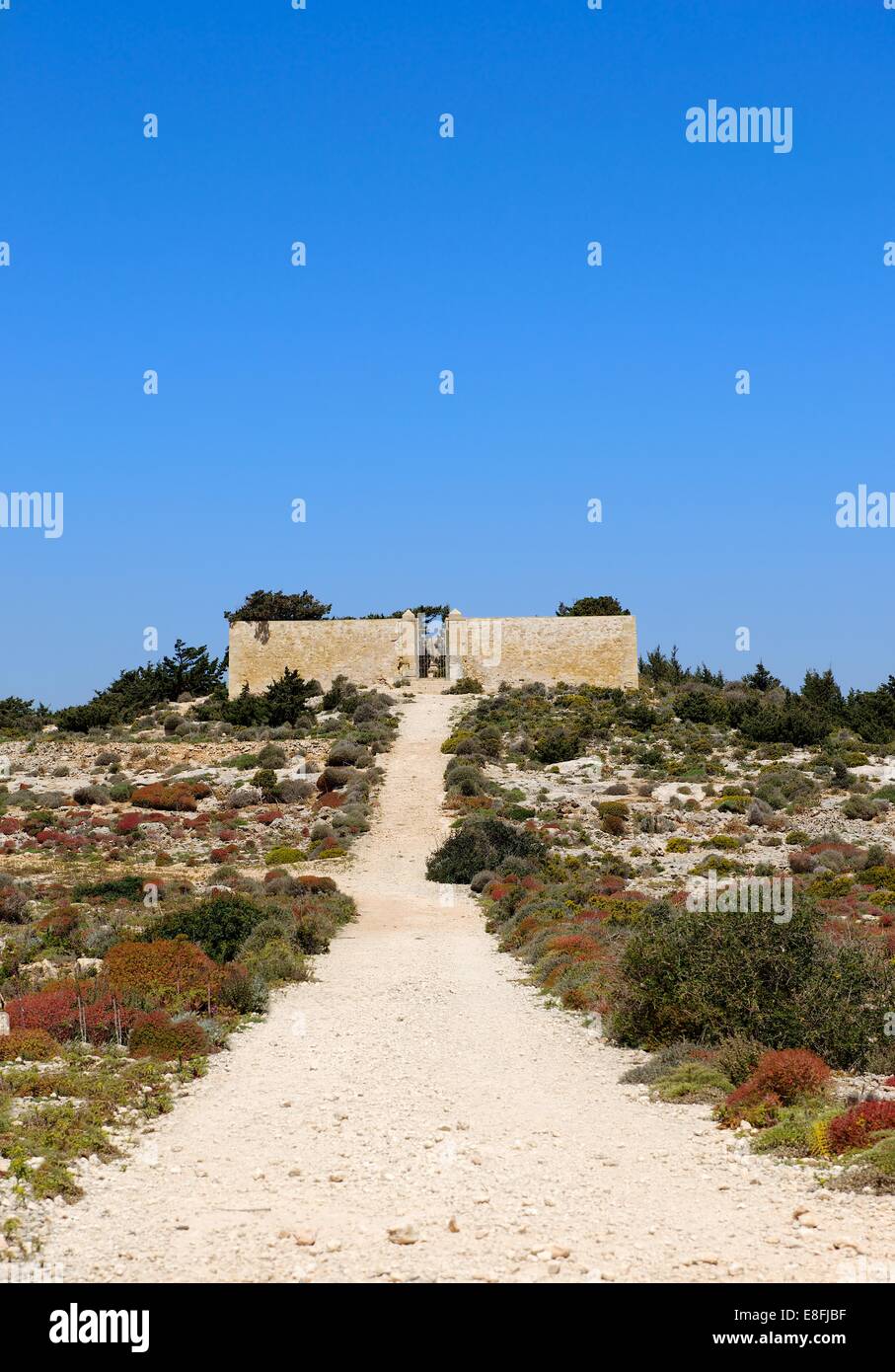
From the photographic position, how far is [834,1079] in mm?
10641

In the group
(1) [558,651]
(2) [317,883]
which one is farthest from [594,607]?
(2) [317,883]

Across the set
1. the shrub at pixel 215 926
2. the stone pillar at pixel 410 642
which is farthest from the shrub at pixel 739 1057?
the stone pillar at pixel 410 642

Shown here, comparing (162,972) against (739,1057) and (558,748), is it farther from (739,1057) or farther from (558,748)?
(558,748)

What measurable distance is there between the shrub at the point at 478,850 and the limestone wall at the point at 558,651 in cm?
2608

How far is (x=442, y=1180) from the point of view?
27.3 ft

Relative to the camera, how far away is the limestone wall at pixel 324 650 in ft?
189

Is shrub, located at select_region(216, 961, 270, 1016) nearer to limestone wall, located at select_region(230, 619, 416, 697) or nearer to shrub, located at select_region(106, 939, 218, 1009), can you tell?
shrub, located at select_region(106, 939, 218, 1009)

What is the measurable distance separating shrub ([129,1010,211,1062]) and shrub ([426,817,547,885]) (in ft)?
51.7

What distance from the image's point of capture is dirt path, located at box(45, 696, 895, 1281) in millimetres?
6695

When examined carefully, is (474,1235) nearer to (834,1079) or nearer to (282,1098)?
(282,1098)

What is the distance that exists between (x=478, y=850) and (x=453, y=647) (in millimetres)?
29358

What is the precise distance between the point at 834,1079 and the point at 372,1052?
15.1 feet

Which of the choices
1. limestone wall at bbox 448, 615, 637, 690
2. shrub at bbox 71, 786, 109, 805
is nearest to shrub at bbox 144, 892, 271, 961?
shrub at bbox 71, 786, 109, 805

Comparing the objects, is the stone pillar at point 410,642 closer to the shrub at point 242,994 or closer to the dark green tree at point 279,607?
the dark green tree at point 279,607
